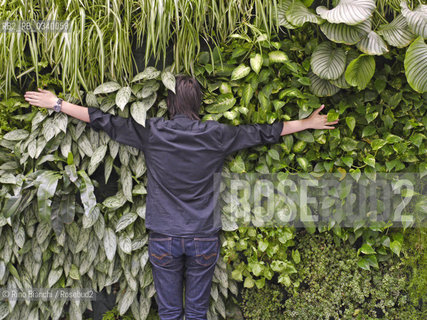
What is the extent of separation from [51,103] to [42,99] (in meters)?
0.05

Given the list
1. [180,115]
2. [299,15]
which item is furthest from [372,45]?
[180,115]

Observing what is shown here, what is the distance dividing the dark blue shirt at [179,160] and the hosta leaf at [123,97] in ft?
0.28

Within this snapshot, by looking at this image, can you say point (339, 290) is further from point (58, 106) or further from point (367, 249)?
point (58, 106)

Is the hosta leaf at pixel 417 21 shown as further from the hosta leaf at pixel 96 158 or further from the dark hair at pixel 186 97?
the hosta leaf at pixel 96 158

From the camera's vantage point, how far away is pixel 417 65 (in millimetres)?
1875

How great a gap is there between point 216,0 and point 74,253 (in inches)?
63.1

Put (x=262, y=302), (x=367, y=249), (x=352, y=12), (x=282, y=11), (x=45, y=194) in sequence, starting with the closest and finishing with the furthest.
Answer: (x=352, y=12) → (x=45, y=194) → (x=282, y=11) → (x=367, y=249) → (x=262, y=302)

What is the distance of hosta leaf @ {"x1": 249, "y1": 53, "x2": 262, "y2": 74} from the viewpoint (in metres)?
1.98

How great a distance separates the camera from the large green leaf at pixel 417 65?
1845mm

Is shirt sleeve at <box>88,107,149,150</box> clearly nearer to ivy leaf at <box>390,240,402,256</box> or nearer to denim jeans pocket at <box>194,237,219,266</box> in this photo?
denim jeans pocket at <box>194,237,219,266</box>

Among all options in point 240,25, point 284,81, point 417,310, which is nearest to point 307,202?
point 284,81

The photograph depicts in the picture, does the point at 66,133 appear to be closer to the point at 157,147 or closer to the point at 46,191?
the point at 46,191

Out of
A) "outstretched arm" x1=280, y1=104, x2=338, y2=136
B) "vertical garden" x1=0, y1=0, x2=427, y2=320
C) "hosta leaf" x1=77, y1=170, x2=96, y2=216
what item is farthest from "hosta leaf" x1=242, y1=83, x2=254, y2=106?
"hosta leaf" x1=77, y1=170, x2=96, y2=216

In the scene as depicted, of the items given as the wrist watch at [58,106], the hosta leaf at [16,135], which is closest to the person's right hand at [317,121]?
the wrist watch at [58,106]
